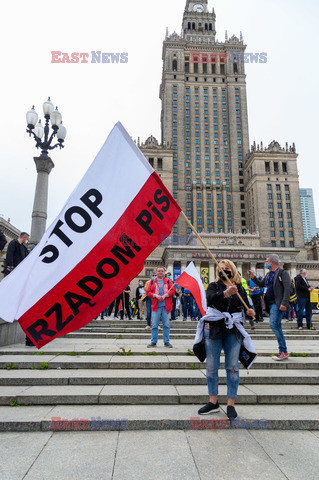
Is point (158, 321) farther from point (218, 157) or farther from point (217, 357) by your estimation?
point (218, 157)

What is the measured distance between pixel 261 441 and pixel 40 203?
11924mm

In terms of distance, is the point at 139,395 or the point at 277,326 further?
the point at 277,326

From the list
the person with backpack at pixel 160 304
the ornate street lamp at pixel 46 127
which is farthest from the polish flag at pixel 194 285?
the ornate street lamp at pixel 46 127

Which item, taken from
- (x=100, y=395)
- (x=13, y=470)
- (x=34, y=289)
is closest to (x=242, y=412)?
(x=100, y=395)

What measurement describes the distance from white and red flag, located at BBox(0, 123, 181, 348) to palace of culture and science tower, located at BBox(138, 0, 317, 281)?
58.7m

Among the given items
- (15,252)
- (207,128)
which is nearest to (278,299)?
(15,252)

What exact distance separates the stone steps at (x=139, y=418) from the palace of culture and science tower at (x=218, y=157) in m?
58.7

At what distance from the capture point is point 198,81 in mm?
86000

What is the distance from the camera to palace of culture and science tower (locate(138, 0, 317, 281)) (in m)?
71.9

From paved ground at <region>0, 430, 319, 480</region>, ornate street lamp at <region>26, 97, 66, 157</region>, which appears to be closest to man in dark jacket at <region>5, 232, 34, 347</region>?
paved ground at <region>0, 430, 319, 480</region>

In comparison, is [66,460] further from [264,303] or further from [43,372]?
[264,303]

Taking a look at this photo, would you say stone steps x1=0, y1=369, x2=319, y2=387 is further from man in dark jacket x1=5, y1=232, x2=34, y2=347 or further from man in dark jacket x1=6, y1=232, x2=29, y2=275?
man in dark jacket x1=6, y1=232, x2=29, y2=275

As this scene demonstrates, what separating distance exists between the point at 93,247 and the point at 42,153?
37.3 ft

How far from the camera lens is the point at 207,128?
83312mm
